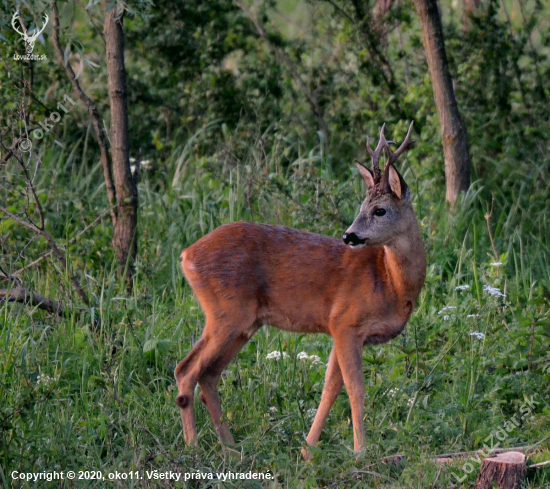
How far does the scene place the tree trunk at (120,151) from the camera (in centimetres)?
709

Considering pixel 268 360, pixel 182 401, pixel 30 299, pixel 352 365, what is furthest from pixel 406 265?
pixel 30 299

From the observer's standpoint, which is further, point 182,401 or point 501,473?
point 182,401

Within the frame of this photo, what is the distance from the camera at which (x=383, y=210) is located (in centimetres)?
540

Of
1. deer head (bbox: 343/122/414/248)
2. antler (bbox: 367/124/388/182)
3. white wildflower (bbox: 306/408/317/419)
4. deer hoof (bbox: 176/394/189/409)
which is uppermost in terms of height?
antler (bbox: 367/124/388/182)

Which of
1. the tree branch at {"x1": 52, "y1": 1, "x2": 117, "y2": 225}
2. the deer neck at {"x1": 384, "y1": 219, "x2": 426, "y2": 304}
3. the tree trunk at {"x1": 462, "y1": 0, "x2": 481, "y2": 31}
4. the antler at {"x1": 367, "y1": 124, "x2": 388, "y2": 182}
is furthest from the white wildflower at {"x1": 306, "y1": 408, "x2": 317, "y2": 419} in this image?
the tree trunk at {"x1": 462, "y1": 0, "x2": 481, "y2": 31}

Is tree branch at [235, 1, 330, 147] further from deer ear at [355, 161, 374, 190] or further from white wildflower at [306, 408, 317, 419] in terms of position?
white wildflower at [306, 408, 317, 419]

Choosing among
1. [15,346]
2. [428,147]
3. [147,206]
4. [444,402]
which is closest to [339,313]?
[444,402]

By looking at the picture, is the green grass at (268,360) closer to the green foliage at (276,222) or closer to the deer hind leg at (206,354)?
the green foliage at (276,222)

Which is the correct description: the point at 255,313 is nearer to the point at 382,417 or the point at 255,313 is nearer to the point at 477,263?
the point at 382,417

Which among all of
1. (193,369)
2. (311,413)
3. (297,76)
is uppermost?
(297,76)

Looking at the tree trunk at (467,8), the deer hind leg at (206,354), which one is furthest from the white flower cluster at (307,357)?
the tree trunk at (467,8)

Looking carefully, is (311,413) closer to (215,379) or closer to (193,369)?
(215,379)

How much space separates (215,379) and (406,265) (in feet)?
4.51

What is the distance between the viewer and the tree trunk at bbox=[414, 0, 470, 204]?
8.43 m
